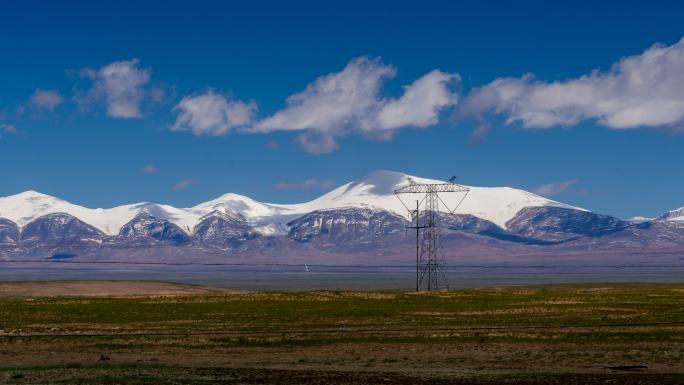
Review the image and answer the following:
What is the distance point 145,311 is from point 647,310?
40.2 meters

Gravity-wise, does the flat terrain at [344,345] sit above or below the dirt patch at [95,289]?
below

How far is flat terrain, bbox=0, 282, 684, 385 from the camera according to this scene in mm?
35188

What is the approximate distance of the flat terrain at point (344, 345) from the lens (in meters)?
35.2

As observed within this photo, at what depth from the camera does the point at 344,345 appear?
46781 millimetres

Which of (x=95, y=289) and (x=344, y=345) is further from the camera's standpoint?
(x=95, y=289)

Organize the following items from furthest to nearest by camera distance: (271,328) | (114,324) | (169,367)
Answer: (114,324) < (271,328) < (169,367)

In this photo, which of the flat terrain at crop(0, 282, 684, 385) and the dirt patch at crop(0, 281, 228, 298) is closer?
the flat terrain at crop(0, 282, 684, 385)

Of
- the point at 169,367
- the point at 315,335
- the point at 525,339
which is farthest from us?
the point at 315,335

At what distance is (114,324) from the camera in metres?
62.8

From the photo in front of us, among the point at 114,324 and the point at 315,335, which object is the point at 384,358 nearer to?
the point at 315,335

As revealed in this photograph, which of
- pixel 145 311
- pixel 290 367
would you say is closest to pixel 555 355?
pixel 290 367

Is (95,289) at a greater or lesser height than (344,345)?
greater

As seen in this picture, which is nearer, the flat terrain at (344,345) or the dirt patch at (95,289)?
the flat terrain at (344,345)

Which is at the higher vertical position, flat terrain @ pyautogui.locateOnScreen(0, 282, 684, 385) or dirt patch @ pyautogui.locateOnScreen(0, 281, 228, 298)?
dirt patch @ pyautogui.locateOnScreen(0, 281, 228, 298)
